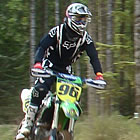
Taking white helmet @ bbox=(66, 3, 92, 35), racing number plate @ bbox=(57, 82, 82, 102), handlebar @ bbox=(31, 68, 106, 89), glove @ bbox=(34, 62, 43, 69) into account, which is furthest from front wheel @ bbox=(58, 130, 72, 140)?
white helmet @ bbox=(66, 3, 92, 35)

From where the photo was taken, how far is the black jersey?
15.6ft

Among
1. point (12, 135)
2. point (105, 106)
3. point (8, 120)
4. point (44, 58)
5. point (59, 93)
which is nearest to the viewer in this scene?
point (59, 93)

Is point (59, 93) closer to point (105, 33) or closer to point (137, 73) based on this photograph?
point (137, 73)

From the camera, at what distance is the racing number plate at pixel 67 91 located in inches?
173

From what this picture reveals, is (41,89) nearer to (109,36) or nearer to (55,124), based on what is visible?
(55,124)

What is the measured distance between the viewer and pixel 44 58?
497cm

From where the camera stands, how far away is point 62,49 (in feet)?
16.0

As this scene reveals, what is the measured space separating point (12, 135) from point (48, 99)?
7.70 feet

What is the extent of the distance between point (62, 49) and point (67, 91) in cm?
75

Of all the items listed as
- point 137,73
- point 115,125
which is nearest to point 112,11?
point 137,73

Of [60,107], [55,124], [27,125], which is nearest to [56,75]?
[60,107]

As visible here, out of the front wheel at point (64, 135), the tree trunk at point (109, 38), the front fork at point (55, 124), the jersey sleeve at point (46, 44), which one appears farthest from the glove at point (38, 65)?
the tree trunk at point (109, 38)

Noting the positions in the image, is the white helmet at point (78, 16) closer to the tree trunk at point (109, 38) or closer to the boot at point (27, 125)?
the boot at point (27, 125)

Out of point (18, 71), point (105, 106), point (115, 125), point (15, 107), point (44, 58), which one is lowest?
point (15, 107)
